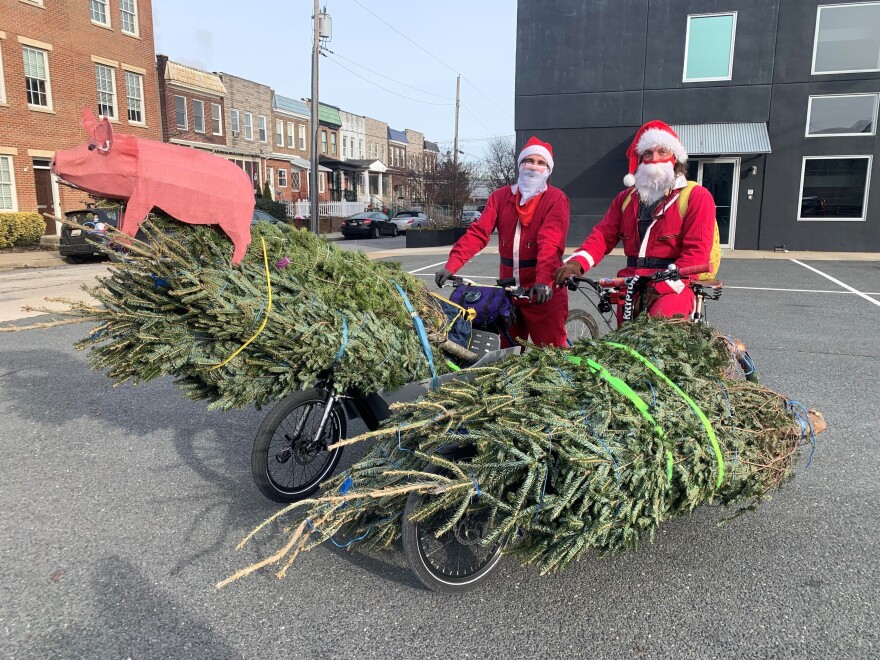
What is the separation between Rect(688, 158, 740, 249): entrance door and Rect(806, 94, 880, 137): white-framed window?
2317 mm

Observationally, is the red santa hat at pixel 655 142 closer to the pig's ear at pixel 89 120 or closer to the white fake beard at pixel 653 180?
the white fake beard at pixel 653 180

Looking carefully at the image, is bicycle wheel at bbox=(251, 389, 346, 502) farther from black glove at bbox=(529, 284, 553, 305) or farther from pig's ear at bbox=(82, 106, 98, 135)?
pig's ear at bbox=(82, 106, 98, 135)

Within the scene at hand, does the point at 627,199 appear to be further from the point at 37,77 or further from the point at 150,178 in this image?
the point at 37,77

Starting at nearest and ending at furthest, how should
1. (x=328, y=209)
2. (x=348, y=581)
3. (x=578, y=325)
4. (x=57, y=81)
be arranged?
(x=348, y=581), (x=578, y=325), (x=57, y=81), (x=328, y=209)

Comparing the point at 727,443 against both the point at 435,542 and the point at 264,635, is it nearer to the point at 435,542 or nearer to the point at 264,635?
the point at 435,542

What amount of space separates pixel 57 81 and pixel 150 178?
2426cm

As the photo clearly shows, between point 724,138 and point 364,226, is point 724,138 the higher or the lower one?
the higher one

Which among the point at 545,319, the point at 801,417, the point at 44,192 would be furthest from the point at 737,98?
the point at 44,192

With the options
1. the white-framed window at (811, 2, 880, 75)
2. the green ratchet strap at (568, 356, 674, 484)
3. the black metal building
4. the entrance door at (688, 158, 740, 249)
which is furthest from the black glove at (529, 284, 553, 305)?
the white-framed window at (811, 2, 880, 75)

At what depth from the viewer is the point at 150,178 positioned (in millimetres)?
2613

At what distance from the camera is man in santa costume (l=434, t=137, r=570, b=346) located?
4.45 meters

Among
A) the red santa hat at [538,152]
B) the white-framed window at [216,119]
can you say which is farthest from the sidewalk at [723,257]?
the white-framed window at [216,119]

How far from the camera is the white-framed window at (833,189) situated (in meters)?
19.0

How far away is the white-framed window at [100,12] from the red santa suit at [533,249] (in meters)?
24.9
